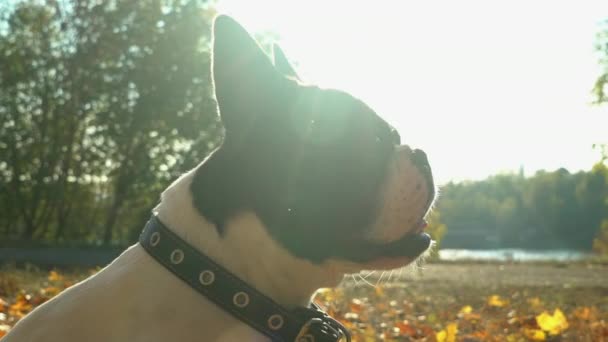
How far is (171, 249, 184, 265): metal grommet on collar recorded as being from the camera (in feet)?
7.89

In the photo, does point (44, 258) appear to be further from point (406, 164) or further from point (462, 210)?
point (462, 210)

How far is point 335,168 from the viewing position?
2729 mm

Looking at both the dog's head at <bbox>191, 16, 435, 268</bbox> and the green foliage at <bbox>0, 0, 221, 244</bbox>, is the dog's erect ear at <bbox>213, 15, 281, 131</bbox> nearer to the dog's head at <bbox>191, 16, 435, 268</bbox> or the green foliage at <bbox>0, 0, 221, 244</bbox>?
the dog's head at <bbox>191, 16, 435, 268</bbox>

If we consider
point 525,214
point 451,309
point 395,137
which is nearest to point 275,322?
point 395,137

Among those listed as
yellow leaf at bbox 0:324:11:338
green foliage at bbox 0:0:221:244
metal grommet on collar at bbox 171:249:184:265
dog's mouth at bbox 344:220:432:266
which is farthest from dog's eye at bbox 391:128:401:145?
green foliage at bbox 0:0:221:244

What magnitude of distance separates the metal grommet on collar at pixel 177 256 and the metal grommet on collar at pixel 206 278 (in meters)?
0.08

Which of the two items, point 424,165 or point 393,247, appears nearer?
point 393,247

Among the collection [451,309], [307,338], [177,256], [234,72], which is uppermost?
[234,72]

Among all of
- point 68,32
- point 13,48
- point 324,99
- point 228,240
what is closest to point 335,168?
point 324,99

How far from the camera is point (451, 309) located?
669cm

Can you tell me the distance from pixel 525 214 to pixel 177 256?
83.5 metres

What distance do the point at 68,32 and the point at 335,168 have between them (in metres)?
26.1

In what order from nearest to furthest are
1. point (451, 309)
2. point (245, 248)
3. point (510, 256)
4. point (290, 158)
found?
1. point (245, 248)
2. point (290, 158)
3. point (451, 309)
4. point (510, 256)

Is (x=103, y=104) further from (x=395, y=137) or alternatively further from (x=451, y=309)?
(x=395, y=137)
